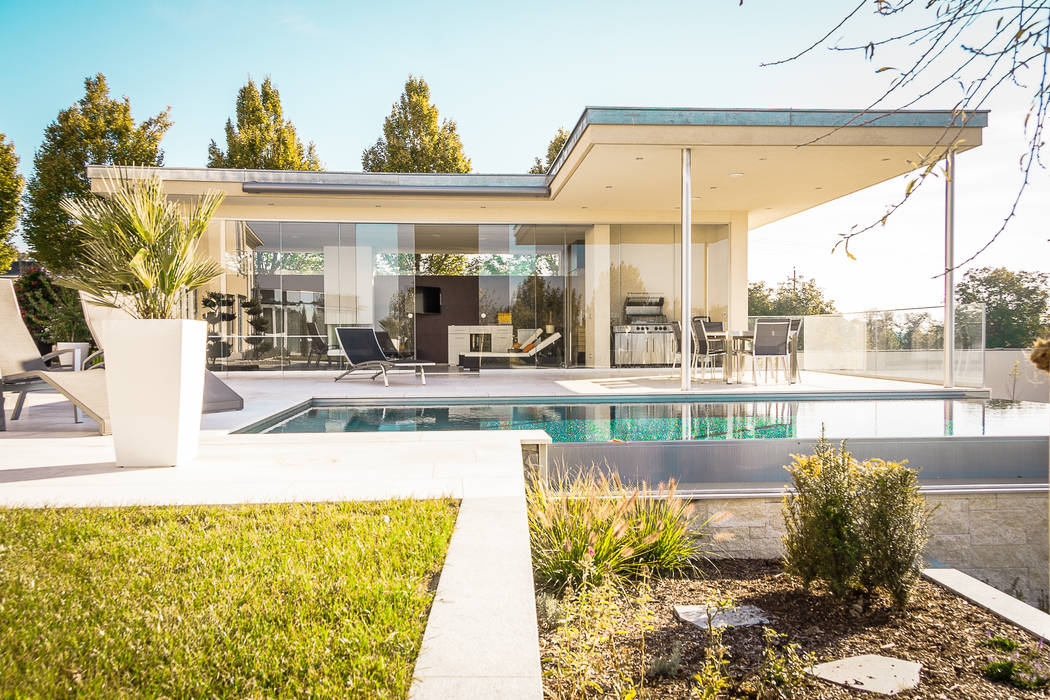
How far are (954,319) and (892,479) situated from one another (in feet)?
26.3

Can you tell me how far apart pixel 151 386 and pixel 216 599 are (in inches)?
83.8

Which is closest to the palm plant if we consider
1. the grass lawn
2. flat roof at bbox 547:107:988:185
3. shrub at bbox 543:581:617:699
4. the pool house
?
the grass lawn

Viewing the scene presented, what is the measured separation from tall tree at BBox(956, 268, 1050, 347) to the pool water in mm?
1857

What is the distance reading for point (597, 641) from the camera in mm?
2201

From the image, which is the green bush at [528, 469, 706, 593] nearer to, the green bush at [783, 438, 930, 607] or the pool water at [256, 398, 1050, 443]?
the green bush at [783, 438, 930, 607]

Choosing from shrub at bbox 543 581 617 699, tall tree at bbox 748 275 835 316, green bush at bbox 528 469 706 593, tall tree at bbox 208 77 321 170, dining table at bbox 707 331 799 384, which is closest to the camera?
shrub at bbox 543 581 617 699

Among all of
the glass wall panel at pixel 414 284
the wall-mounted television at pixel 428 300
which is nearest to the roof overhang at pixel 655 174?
the glass wall panel at pixel 414 284

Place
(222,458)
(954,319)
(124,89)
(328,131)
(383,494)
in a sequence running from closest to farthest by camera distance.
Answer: (383,494), (222,458), (954,319), (124,89), (328,131)

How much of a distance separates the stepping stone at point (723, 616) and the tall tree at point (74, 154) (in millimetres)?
18431

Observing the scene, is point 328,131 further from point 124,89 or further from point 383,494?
point 383,494

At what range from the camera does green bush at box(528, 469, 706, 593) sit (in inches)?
114

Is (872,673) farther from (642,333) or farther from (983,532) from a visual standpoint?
(642,333)

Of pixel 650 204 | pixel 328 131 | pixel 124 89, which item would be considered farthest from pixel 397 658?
pixel 328 131

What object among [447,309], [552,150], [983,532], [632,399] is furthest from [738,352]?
[552,150]
